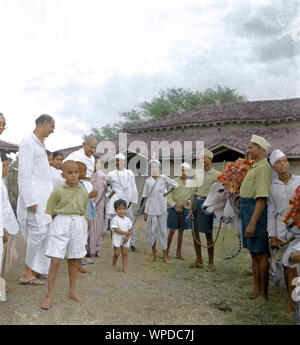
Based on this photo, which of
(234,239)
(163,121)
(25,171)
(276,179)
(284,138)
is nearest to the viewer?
(276,179)

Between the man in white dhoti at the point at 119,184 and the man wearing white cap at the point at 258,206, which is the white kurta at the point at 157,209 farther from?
the man wearing white cap at the point at 258,206

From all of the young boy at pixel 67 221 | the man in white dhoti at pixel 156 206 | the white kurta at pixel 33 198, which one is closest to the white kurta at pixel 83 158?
the white kurta at pixel 33 198

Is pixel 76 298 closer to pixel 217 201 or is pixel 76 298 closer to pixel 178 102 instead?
pixel 217 201

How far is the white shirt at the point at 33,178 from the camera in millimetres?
4699

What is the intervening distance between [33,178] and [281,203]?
304 centimetres

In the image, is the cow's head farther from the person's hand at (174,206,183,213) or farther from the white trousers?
the white trousers

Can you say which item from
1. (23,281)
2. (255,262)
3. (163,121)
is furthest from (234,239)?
(163,121)

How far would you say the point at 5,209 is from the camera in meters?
4.56

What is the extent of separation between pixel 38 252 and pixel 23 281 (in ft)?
1.62

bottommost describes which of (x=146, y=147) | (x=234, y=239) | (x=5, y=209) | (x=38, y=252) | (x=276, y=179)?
(x=234, y=239)

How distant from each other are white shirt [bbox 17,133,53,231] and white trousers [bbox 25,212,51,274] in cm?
7

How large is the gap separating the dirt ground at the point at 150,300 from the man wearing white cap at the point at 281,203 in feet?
1.58

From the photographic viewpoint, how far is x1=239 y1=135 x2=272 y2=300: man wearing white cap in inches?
176
